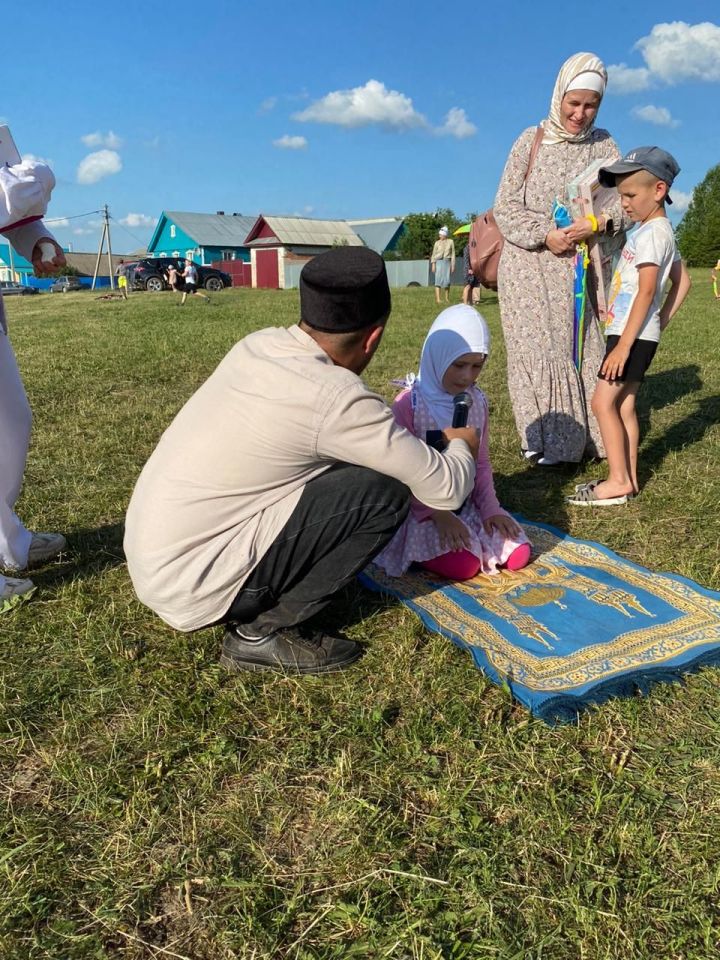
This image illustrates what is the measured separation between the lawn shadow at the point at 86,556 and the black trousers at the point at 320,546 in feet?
3.80

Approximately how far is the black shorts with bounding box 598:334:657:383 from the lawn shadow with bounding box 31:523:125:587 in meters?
2.83

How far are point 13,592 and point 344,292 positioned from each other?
2008 millimetres

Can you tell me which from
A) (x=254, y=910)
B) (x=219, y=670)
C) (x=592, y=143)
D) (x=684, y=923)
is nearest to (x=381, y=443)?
(x=219, y=670)

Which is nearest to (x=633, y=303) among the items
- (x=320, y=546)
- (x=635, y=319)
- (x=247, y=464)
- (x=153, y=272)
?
(x=635, y=319)

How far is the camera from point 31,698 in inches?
98.4

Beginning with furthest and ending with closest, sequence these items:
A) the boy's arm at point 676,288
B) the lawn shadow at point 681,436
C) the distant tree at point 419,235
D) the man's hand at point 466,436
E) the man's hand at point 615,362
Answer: the distant tree at point 419,235
the lawn shadow at point 681,436
the boy's arm at point 676,288
the man's hand at point 615,362
the man's hand at point 466,436

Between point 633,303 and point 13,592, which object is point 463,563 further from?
point 13,592

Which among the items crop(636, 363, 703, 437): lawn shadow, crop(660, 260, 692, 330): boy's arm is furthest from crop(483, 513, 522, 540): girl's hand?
crop(636, 363, 703, 437): lawn shadow

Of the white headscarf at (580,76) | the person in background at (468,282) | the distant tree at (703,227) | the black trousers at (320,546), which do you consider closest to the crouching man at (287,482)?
the black trousers at (320,546)

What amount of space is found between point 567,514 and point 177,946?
313 cm

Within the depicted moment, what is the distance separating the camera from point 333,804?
2.00 metres

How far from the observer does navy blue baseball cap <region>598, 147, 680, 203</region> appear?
Result: 3.67 metres

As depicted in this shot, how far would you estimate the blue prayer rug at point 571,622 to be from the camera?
2.48m

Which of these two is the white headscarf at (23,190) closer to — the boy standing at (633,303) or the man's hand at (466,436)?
the man's hand at (466,436)
